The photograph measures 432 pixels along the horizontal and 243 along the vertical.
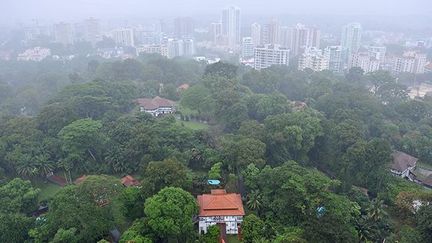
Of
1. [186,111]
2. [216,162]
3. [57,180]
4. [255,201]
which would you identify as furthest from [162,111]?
[255,201]

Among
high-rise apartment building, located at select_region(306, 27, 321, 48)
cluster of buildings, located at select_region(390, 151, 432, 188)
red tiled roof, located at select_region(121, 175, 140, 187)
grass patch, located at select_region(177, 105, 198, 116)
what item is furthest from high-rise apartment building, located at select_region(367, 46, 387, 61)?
red tiled roof, located at select_region(121, 175, 140, 187)

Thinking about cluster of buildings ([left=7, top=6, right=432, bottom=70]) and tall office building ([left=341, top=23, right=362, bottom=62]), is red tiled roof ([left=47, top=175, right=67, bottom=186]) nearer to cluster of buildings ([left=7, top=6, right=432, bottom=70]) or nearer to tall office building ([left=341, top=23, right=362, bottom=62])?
cluster of buildings ([left=7, top=6, right=432, bottom=70])

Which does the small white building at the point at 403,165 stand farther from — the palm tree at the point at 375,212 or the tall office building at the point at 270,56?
the tall office building at the point at 270,56

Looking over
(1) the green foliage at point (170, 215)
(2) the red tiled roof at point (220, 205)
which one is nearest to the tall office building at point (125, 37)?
(2) the red tiled roof at point (220, 205)

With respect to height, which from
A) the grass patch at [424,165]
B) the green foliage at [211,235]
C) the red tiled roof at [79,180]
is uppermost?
the green foliage at [211,235]

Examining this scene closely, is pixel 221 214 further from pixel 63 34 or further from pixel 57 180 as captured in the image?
pixel 63 34

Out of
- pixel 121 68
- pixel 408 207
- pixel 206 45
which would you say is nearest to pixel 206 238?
pixel 408 207

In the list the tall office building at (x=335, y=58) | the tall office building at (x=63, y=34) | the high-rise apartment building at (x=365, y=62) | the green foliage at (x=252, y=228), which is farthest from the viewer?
the tall office building at (x=63, y=34)
